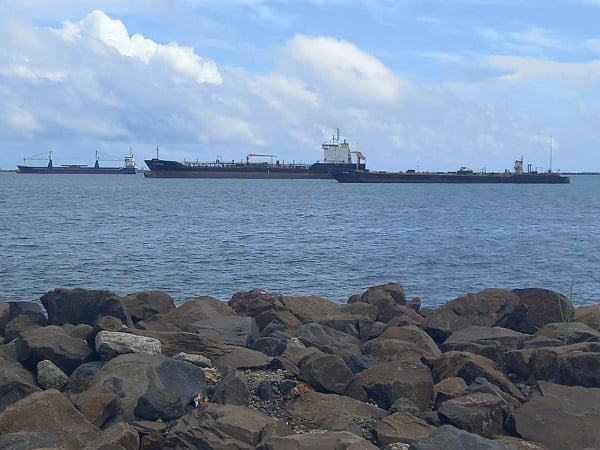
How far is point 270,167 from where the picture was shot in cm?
12250

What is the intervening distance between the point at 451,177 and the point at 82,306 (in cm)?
11061

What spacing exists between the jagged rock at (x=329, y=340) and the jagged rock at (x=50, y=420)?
11.2 feet

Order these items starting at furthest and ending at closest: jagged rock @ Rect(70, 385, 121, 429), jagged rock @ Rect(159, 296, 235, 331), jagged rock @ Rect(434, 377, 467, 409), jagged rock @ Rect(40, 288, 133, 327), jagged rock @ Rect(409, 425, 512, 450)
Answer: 1. jagged rock @ Rect(159, 296, 235, 331)
2. jagged rock @ Rect(40, 288, 133, 327)
3. jagged rock @ Rect(434, 377, 467, 409)
4. jagged rock @ Rect(70, 385, 121, 429)
5. jagged rock @ Rect(409, 425, 512, 450)

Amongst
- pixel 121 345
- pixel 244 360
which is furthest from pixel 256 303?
pixel 121 345

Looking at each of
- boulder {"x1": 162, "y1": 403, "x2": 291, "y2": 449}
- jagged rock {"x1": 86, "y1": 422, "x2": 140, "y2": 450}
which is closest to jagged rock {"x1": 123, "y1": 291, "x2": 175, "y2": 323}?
boulder {"x1": 162, "y1": 403, "x2": 291, "y2": 449}

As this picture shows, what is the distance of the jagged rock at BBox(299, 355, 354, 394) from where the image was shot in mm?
8055

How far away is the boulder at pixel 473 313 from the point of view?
11555mm

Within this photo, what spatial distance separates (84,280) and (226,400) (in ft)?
48.9

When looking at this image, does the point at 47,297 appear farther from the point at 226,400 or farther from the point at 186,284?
the point at 186,284

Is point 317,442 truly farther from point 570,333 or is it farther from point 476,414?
point 570,333

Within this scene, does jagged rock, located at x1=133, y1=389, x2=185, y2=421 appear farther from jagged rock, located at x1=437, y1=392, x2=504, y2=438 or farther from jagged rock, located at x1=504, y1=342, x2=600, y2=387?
jagged rock, located at x1=504, y1=342, x2=600, y2=387

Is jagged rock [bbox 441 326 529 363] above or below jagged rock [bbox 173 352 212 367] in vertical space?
below

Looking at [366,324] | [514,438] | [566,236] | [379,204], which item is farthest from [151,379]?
[379,204]

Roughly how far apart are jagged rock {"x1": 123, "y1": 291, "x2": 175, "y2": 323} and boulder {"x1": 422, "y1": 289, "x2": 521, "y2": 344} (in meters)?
4.04
